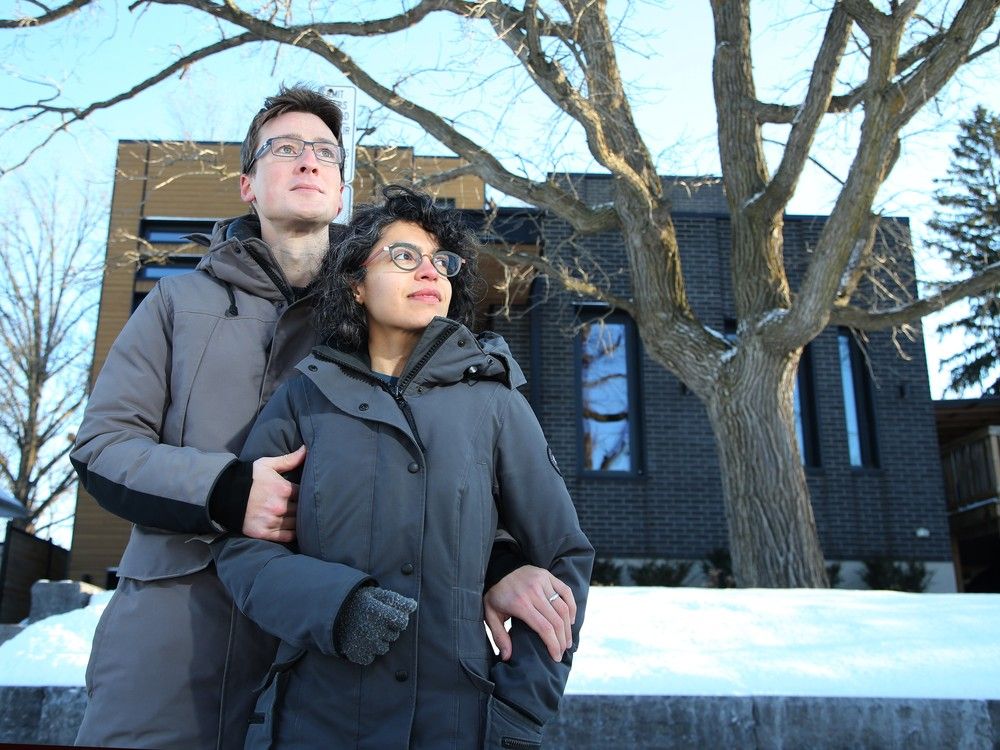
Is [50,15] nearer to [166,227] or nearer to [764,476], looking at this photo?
[166,227]

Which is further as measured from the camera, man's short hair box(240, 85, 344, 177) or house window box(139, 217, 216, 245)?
house window box(139, 217, 216, 245)

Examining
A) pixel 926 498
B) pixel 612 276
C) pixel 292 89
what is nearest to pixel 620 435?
pixel 612 276

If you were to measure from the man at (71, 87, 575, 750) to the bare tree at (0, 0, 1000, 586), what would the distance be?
630cm

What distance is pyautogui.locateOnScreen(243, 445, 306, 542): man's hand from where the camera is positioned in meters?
1.97

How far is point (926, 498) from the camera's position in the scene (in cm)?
1317

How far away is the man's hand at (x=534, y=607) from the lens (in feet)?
6.31

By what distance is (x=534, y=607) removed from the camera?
194cm

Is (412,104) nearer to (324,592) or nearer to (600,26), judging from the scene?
(600,26)

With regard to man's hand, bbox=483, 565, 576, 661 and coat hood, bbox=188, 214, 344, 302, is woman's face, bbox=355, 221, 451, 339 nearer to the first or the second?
coat hood, bbox=188, 214, 344, 302

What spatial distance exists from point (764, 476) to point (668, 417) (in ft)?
16.0

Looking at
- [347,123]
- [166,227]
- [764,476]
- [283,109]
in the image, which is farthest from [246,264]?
[166,227]

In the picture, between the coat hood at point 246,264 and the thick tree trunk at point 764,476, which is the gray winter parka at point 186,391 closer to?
the coat hood at point 246,264

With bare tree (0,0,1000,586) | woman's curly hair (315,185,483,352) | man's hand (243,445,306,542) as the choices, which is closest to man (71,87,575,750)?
man's hand (243,445,306,542)

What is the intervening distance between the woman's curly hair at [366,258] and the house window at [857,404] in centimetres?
1198
